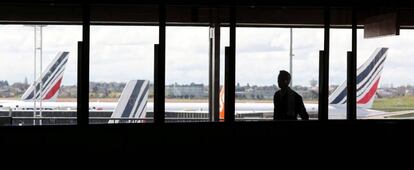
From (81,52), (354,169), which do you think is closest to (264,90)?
(354,169)

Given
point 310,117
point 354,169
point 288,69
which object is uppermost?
point 288,69

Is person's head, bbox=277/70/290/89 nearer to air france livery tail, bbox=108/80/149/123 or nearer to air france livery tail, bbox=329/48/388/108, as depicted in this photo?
air france livery tail, bbox=329/48/388/108

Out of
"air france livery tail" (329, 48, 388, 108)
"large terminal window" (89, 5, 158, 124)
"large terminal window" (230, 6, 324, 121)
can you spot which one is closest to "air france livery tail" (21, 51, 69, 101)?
"large terminal window" (89, 5, 158, 124)

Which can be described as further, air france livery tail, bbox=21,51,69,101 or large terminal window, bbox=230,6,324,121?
large terminal window, bbox=230,6,324,121

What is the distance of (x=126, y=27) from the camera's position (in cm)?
705

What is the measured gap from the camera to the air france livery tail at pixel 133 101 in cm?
685

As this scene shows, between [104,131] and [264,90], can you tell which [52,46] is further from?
[264,90]

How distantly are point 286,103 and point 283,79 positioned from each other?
293 millimetres

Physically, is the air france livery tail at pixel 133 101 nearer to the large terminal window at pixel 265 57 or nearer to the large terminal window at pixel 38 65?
the large terminal window at pixel 38 65

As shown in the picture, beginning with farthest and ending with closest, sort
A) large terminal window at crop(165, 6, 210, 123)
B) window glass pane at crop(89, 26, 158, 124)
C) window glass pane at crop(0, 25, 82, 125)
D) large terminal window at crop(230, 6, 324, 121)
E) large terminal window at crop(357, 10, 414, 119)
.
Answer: large terminal window at crop(357, 10, 414, 119) → large terminal window at crop(230, 6, 324, 121) → large terminal window at crop(165, 6, 210, 123) → window glass pane at crop(89, 26, 158, 124) → window glass pane at crop(0, 25, 82, 125)

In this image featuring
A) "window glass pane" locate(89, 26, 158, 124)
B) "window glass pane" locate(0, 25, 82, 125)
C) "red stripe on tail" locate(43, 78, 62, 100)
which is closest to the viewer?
"window glass pane" locate(0, 25, 82, 125)

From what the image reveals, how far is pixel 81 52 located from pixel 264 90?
6.58 feet

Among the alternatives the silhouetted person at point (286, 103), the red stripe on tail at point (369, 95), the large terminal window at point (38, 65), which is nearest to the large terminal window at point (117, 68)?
the large terminal window at point (38, 65)

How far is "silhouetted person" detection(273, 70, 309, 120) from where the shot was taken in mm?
7395
